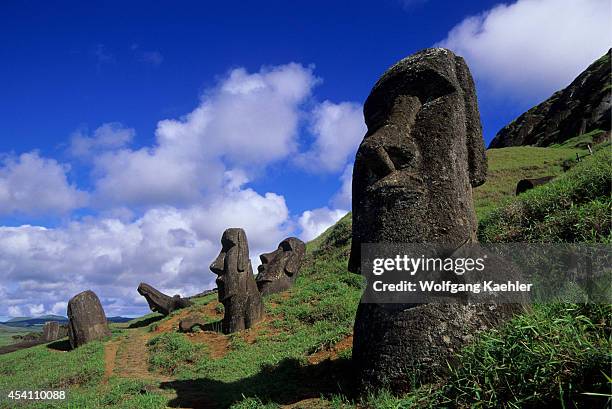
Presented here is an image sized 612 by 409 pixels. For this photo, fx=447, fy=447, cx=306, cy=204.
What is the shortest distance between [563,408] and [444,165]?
2.67m

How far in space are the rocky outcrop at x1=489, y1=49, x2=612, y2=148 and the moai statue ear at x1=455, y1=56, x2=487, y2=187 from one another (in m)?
45.3

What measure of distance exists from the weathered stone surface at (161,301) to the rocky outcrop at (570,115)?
139ft

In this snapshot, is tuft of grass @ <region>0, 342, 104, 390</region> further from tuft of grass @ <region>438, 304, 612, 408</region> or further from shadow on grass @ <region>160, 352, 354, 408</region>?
tuft of grass @ <region>438, 304, 612, 408</region>

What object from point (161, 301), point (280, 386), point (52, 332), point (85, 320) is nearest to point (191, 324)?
point (85, 320)

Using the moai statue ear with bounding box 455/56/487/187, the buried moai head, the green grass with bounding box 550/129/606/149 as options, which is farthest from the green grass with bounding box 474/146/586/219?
the buried moai head

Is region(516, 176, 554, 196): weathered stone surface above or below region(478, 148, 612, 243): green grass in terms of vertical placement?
above

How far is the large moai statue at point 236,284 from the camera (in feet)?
43.2

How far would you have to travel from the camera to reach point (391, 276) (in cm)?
465

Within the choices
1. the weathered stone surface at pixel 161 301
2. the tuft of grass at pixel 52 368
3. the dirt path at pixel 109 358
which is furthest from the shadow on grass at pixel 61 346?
the weathered stone surface at pixel 161 301

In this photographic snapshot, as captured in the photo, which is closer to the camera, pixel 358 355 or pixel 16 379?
pixel 358 355

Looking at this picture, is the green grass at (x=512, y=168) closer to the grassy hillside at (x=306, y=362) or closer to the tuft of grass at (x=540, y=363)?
the grassy hillside at (x=306, y=362)

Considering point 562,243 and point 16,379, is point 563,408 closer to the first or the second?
point 562,243

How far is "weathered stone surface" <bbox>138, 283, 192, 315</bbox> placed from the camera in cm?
1923

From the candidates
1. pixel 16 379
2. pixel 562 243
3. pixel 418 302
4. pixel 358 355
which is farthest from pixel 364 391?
pixel 16 379
